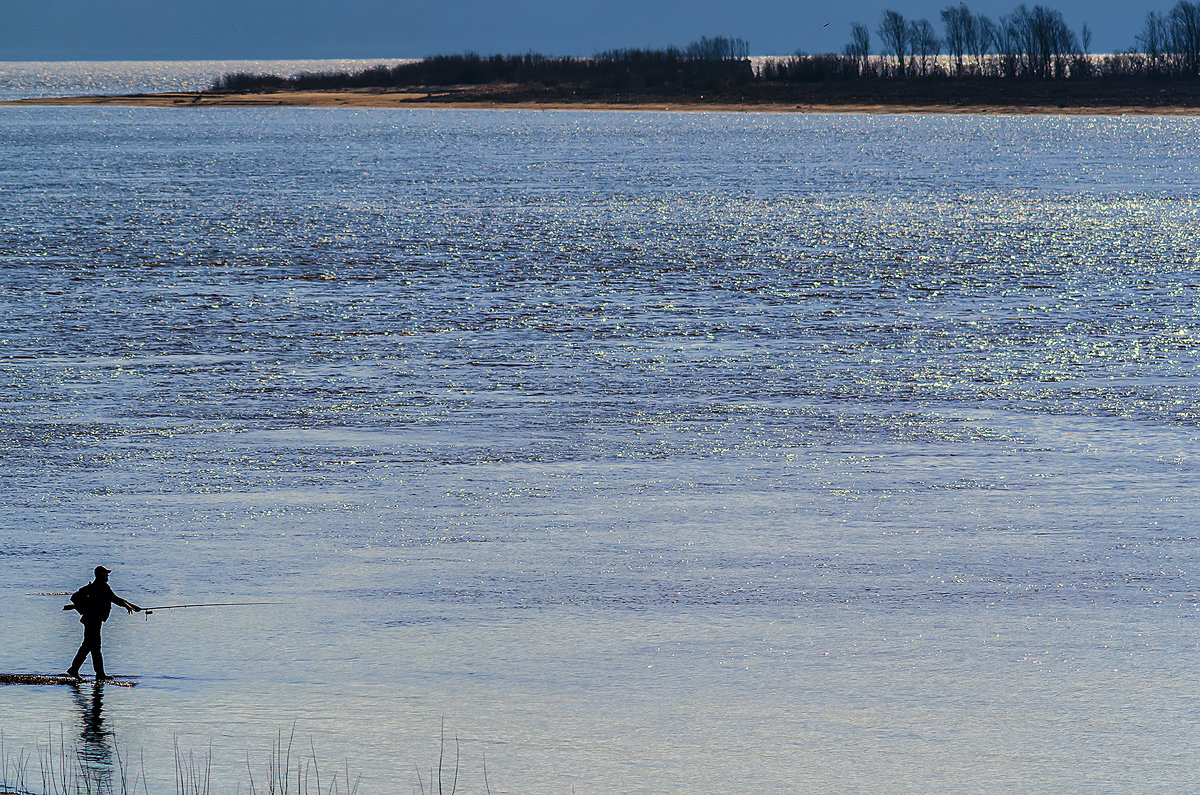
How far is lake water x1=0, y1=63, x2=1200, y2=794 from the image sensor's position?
10383 millimetres

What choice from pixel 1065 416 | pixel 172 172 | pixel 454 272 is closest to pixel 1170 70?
pixel 172 172

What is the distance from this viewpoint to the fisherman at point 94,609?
1105 centimetres

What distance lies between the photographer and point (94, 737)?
1015cm

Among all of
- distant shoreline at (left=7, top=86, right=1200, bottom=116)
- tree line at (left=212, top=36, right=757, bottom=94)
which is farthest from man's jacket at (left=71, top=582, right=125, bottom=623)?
tree line at (left=212, top=36, right=757, bottom=94)

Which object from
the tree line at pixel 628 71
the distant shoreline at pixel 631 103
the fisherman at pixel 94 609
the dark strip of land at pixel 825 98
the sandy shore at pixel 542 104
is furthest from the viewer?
the tree line at pixel 628 71

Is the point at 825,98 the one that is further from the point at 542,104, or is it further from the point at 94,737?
the point at 94,737

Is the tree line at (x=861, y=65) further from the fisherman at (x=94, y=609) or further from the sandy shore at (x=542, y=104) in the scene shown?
the fisherman at (x=94, y=609)

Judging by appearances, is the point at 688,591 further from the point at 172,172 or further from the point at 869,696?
the point at 172,172

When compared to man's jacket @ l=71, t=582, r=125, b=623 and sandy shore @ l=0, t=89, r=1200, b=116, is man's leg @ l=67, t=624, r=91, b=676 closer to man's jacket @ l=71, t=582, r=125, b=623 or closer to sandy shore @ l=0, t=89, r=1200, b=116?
man's jacket @ l=71, t=582, r=125, b=623

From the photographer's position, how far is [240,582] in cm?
1341

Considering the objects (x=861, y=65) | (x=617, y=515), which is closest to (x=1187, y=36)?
(x=861, y=65)

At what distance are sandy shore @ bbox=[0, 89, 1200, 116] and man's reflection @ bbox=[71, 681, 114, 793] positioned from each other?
144193 millimetres

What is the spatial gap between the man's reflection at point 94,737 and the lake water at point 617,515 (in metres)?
0.05

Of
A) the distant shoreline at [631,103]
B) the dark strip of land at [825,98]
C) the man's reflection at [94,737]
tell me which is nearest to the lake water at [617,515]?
the man's reflection at [94,737]
